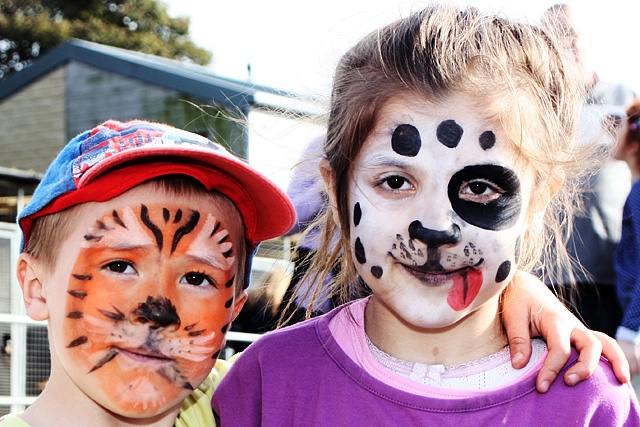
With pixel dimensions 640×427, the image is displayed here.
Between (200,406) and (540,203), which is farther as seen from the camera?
(200,406)

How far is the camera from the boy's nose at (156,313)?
1.87m

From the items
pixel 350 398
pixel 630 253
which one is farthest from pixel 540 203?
pixel 630 253

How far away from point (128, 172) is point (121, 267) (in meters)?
0.23

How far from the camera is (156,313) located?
1877 mm

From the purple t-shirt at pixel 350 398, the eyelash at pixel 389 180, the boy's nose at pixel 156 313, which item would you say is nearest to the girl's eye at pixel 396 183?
the eyelash at pixel 389 180

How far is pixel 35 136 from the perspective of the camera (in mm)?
17219

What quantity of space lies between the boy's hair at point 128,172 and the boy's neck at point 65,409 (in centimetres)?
31

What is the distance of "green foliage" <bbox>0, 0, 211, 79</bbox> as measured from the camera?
115 ft

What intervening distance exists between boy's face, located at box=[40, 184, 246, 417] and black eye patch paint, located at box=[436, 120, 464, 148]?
0.62 metres

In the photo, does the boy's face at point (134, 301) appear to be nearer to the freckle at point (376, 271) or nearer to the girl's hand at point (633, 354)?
the freckle at point (376, 271)

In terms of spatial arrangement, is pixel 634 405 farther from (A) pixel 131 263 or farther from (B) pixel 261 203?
(A) pixel 131 263

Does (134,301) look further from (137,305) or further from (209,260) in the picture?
(209,260)

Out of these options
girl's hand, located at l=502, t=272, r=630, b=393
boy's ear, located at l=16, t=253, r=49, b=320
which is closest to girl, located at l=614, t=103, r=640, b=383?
girl's hand, located at l=502, t=272, r=630, b=393

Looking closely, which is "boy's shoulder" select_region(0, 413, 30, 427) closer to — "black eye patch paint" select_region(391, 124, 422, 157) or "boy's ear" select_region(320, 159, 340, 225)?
"boy's ear" select_region(320, 159, 340, 225)
